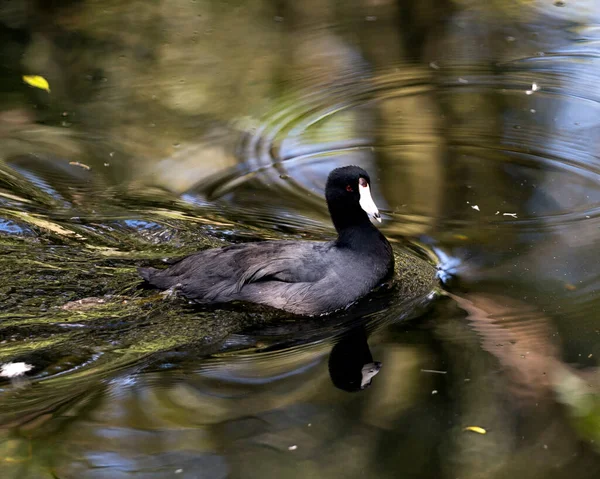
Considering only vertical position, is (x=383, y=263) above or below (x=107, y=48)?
below

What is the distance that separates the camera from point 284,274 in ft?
16.9

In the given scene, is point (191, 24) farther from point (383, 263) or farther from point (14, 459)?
point (14, 459)

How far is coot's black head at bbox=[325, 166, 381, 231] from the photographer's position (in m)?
5.41

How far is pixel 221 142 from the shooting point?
7.29 m

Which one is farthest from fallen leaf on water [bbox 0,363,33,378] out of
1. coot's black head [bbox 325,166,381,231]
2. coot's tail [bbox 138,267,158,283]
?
coot's black head [bbox 325,166,381,231]

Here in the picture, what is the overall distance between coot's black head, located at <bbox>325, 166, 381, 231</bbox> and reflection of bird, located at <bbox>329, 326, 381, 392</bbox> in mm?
836

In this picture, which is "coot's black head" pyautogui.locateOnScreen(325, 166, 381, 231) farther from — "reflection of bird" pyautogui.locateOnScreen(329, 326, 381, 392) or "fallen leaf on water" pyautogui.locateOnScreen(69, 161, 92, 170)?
"fallen leaf on water" pyautogui.locateOnScreen(69, 161, 92, 170)

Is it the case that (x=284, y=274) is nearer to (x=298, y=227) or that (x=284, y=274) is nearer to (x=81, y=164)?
(x=298, y=227)

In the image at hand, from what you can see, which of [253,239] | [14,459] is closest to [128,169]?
[253,239]

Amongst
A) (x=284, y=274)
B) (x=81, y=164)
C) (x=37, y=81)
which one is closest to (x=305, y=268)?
(x=284, y=274)

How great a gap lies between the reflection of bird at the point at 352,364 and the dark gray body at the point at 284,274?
368mm

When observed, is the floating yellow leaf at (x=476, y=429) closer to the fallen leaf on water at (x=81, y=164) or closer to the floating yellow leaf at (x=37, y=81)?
the fallen leaf on water at (x=81, y=164)

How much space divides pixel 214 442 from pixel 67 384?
3.22ft

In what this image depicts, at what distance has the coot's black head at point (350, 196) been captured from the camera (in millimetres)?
5406
